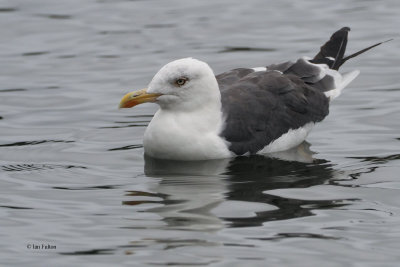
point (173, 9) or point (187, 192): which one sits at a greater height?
point (173, 9)

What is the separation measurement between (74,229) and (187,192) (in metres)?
1.45

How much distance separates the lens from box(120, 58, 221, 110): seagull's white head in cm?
1116

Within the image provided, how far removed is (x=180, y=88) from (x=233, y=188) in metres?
1.44

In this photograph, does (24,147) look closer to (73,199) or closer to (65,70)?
(73,199)

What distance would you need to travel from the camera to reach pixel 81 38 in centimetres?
1689

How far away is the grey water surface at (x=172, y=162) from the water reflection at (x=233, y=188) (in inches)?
0.8

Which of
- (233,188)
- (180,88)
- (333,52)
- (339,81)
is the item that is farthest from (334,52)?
(233,188)

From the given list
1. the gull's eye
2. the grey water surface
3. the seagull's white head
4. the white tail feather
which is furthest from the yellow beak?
the white tail feather

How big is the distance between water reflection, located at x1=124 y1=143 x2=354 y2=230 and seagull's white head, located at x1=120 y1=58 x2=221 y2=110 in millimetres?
629

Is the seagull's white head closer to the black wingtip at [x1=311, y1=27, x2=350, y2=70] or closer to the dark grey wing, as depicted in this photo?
the dark grey wing

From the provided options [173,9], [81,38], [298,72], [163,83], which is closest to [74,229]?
[163,83]

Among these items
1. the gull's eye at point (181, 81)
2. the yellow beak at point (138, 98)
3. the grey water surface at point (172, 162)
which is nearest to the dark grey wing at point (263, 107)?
the grey water surface at point (172, 162)

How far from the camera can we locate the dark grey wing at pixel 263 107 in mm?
11484

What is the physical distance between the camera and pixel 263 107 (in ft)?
38.5
